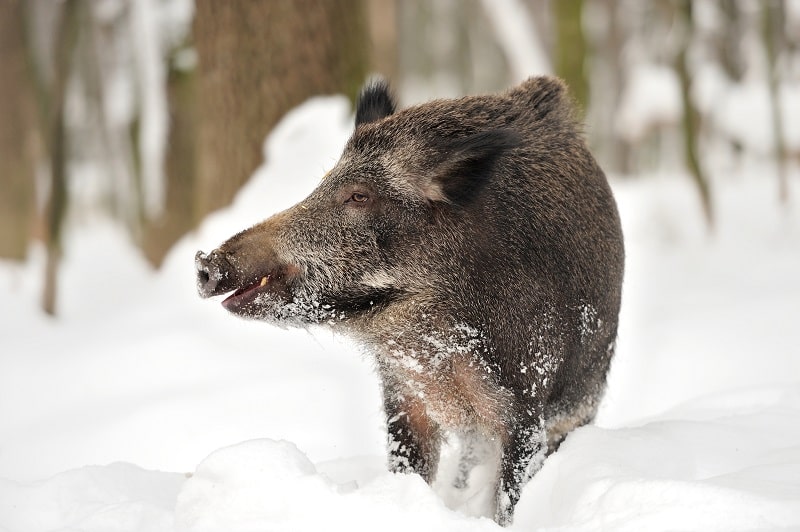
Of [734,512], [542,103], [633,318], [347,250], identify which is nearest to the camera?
[734,512]

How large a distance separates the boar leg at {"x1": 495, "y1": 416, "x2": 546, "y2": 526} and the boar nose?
122 centimetres

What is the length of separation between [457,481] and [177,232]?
665 centimetres

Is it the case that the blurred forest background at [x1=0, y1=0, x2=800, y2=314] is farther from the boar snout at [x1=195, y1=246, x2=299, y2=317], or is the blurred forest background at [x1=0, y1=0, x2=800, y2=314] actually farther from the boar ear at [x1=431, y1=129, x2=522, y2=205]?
the boar snout at [x1=195, y1=246, x2=299, y2=317]

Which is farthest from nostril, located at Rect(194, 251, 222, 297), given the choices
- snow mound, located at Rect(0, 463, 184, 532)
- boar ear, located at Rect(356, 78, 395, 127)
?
boar ear, located at Rect(356, 78, 395, 127)

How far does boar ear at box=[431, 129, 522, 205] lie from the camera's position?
326 centimetres

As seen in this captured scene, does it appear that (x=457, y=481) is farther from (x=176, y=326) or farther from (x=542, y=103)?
(x=176, y=326)

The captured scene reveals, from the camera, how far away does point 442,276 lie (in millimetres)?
3363

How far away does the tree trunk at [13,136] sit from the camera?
11.0 metres

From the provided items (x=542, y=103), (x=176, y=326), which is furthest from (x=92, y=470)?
(x=176, y=326)

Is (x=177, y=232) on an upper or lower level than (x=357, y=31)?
lower

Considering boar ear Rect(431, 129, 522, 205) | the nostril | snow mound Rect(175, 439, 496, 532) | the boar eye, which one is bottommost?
snow mound Rect(175, 439, 496, 532)

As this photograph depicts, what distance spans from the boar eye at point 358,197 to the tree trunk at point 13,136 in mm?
8847

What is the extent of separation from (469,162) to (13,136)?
9.66 meters

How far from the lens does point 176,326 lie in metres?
6.25
